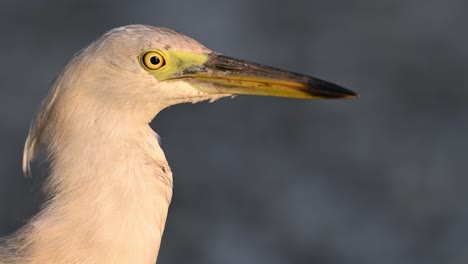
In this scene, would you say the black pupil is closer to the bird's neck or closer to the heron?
the heron

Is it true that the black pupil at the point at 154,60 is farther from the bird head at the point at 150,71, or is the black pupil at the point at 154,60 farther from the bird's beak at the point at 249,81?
the bird's beak at the point at 249,81

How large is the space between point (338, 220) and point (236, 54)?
6.38 feet

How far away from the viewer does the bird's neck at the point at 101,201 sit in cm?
372

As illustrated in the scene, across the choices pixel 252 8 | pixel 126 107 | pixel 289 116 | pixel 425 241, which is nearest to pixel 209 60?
pixel 126 107

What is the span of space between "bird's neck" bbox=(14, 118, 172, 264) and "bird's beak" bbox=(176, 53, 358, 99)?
0.97 feet

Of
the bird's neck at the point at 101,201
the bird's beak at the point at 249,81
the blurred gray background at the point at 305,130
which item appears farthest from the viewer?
the blurred gray background at the point at 305,130

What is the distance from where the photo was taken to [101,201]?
375 cm

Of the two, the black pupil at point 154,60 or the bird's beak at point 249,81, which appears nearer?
the black pupil at point 154,60

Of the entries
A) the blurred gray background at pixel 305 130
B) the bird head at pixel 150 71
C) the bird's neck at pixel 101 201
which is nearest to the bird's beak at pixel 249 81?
the bird head at pixel 150 71

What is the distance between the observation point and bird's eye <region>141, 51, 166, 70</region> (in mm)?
3775

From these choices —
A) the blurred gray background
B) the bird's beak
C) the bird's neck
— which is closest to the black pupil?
the bird's beak

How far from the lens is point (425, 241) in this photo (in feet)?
27.5

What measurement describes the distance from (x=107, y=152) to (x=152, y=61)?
1.17ft

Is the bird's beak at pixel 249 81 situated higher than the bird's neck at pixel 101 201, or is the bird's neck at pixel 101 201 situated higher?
the bird's beak at pixel 249 81
